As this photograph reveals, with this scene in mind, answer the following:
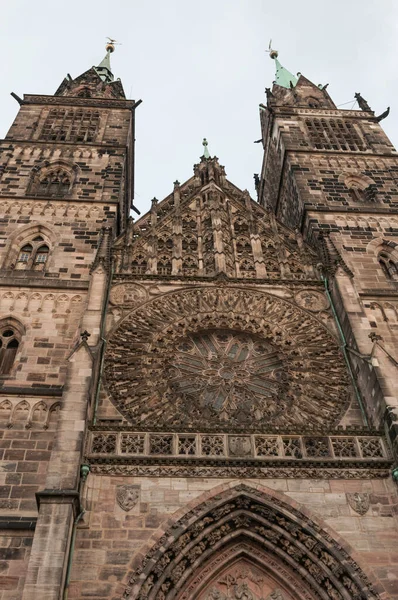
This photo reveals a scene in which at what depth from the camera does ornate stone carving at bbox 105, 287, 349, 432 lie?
11492 mm

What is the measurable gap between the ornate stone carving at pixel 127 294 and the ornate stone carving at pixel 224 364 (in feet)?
1.12

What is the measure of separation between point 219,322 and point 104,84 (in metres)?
17.1

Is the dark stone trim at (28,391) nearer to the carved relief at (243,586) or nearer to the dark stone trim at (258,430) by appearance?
the dark stone trim at (258,430)

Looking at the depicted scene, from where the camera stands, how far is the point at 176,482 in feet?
31.5

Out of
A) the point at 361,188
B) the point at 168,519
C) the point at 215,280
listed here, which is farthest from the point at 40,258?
the point at 361,188

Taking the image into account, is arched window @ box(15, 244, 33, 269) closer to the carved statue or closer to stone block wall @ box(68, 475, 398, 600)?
stone block wall @ box(68, 475, 398, 600)

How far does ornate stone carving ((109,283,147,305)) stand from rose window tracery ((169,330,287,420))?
1550 millimetres

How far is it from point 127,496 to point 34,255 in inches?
316

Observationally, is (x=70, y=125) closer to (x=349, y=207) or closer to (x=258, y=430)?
(x=349, y=207)

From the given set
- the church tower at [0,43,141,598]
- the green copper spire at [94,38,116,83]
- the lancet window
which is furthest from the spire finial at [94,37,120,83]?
the lancet window

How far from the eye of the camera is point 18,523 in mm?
9133

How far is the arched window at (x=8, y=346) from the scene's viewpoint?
479 inches

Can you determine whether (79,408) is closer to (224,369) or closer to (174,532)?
(174,532)

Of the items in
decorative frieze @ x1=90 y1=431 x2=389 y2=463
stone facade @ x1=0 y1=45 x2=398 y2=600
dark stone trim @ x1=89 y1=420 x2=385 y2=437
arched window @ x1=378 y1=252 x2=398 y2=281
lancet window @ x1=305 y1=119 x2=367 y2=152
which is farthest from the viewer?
lancet window @ x1=305 y1=119 x2=367 y2=152
